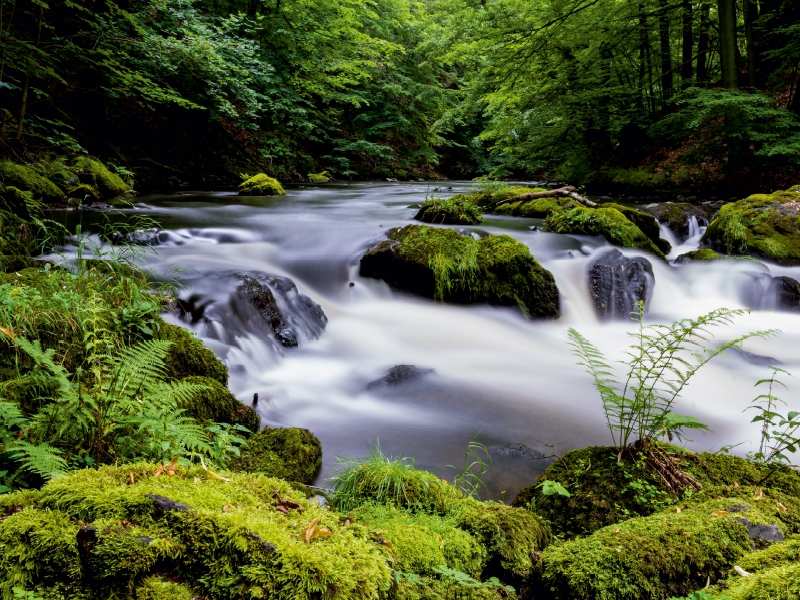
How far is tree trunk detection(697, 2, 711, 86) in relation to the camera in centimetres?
1417

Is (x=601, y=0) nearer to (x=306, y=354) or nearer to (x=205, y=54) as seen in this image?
(x=205, y=54)

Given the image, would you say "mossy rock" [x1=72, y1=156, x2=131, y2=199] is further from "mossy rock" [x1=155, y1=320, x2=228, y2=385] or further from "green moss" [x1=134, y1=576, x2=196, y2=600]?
"green moss" [x1=134, y1=576, x2=196, y2=600]

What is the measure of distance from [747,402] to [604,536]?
4.43 m

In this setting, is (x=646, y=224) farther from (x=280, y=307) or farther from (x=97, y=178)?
(x=97, y=178)

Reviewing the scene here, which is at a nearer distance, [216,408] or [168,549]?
[168,549]

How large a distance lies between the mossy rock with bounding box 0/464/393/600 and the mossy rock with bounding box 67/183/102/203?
10331 mm

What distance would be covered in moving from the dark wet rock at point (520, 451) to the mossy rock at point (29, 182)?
893 centimetres

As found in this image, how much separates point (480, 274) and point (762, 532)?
5.58 m

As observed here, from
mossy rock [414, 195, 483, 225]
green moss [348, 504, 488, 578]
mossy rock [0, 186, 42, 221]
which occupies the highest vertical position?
mossy rock [0, 186, 42, 221]

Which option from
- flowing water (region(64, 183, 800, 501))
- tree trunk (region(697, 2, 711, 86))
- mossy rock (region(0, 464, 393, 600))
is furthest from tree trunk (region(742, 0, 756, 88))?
mossy rock (region(0, 464, 393, 600))

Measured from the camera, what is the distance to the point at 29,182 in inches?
340

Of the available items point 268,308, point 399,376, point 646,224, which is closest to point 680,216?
point 646,224

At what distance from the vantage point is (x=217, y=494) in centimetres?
159

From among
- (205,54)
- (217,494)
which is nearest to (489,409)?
(217,494)
